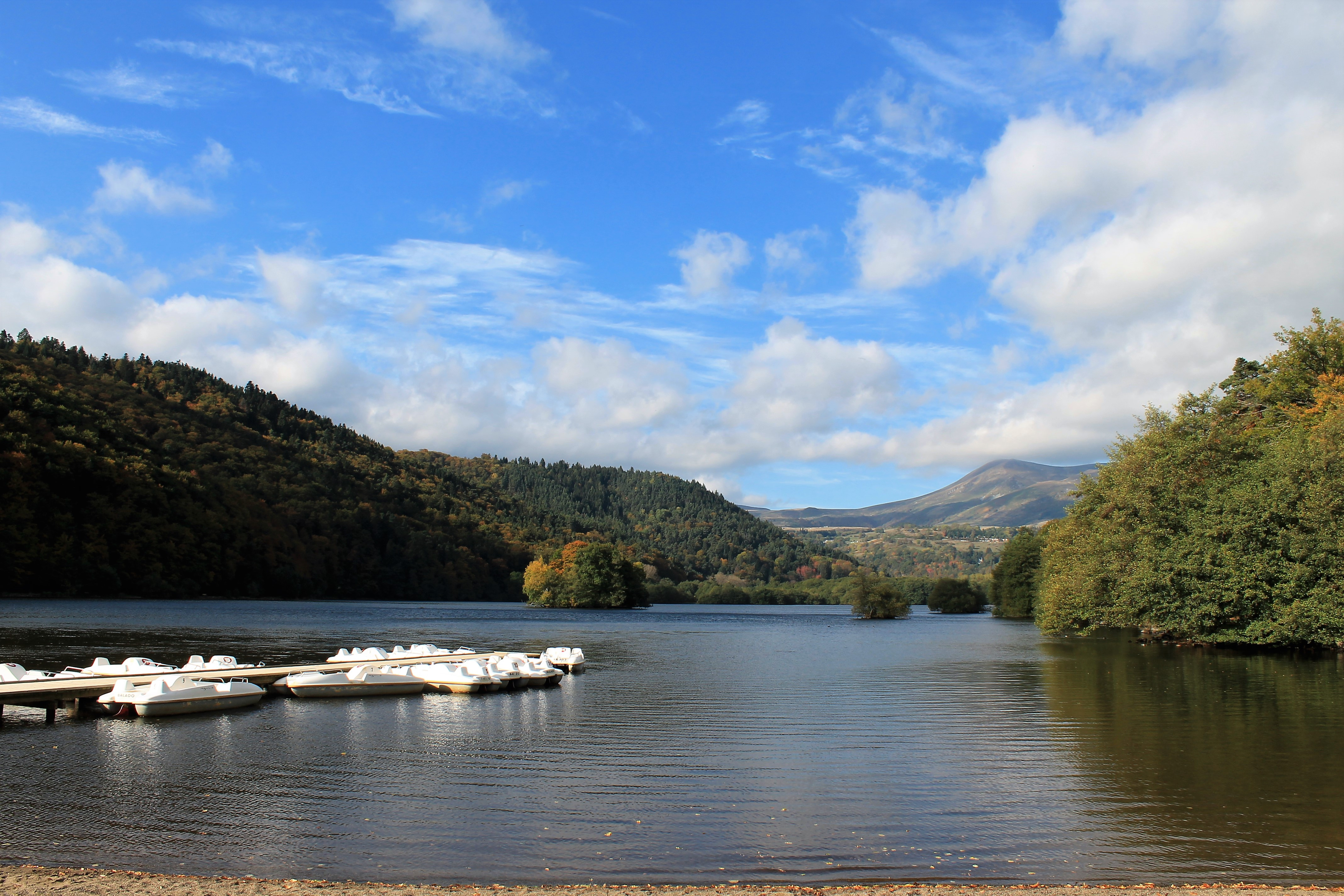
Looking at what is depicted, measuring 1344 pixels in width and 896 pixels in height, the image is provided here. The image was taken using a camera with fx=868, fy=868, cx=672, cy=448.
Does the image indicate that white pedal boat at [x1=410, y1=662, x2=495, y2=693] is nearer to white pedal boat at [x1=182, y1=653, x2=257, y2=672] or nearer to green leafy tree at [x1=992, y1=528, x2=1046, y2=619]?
white pedal boat at [x1=182, y1=653, x2=257, y2=672]

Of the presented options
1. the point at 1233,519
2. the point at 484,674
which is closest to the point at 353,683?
the point at 484,674

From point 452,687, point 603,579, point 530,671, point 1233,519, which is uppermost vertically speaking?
point 1233,519

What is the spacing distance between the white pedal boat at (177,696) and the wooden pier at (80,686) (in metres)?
0.56

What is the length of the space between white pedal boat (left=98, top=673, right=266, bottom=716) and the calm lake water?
66 cm

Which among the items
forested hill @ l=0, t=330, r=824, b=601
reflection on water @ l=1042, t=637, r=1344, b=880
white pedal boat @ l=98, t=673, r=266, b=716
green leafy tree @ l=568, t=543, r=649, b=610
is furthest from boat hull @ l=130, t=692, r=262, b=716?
green leafy tree @ l=568, t=543, r=649, b=610

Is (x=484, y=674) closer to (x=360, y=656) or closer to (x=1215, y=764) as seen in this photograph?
(x=360, y=656)

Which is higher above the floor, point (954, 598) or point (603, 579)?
point (603, 579)

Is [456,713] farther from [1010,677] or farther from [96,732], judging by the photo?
[1010,677]

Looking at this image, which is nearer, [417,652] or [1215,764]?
[1215,764]

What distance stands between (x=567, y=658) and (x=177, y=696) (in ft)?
59.5

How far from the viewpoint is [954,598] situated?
152 metres

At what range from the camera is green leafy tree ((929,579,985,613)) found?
152 metres

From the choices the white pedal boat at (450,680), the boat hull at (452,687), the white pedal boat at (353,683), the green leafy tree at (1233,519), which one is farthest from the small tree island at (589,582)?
the white pedal boat at (353,683)

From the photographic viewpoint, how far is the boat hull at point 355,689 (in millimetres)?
29938
